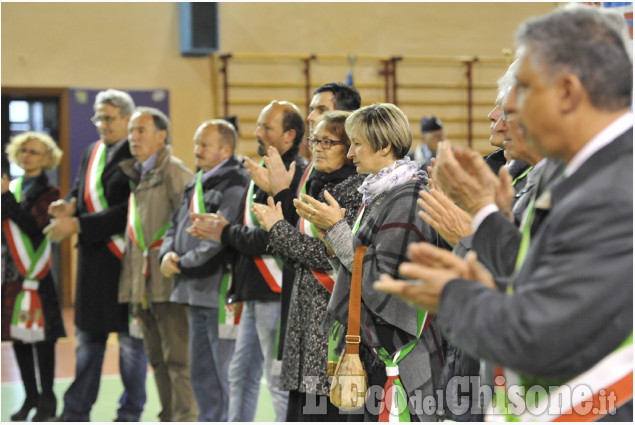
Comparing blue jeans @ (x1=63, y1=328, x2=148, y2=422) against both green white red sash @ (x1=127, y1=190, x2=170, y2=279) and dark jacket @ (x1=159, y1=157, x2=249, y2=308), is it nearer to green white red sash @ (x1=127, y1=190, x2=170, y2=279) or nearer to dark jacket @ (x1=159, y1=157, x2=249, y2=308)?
green white red sash @ (x1=127, y1=190, x2=170, y2=279)

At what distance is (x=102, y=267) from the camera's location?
4.51m

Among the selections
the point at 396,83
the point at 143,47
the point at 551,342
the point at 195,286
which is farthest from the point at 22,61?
the point at 551,342

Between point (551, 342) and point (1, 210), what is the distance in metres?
3.98

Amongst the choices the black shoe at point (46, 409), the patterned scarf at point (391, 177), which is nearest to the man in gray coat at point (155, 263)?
the black shoe at point (46, 409)

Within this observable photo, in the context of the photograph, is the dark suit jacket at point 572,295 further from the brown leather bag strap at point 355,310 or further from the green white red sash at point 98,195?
the green white red sash at point 98,195

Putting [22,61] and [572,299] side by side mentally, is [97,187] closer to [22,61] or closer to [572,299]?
[572,299]

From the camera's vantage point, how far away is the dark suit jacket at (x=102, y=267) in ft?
14.6

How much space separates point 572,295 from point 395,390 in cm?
133

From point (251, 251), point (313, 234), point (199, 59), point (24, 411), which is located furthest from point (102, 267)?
point (199, 59)

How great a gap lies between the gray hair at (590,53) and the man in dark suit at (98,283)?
11.5 feet

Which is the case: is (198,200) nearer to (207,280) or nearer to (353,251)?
(207,280)

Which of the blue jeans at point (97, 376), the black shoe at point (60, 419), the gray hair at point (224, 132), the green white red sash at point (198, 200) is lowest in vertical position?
the black shoe at point (60, 419)

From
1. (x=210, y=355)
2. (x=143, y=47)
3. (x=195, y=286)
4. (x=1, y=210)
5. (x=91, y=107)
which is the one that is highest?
(x=143, y=47)

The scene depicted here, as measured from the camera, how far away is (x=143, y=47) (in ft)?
28.5
